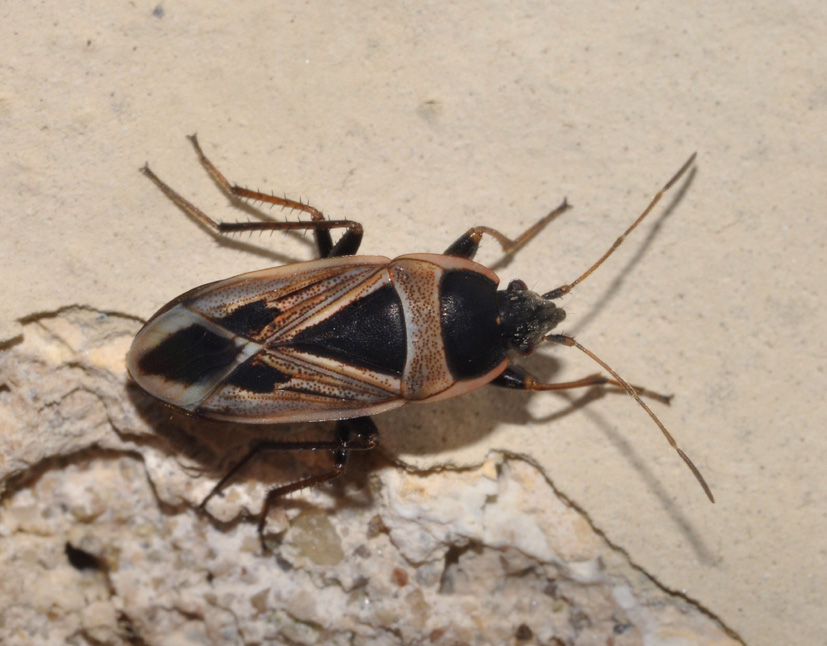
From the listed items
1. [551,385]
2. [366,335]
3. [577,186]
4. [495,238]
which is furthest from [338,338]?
[577,186]

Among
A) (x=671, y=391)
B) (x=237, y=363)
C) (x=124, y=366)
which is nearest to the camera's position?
(x=237, y=363)

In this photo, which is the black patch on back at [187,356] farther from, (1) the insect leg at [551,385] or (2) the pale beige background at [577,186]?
(1) the insect leg at [551,385]

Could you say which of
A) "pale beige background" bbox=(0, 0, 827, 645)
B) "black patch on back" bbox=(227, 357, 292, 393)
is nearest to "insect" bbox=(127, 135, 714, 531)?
"black patch on back" bbox=(227, 357, 292, 393)

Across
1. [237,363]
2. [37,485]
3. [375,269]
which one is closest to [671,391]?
[375,269]

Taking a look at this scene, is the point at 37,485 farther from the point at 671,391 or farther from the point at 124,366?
the point at 671,391

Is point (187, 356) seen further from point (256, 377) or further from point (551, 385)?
point (551, 385)

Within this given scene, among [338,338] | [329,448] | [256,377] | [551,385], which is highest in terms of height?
[338,338]
